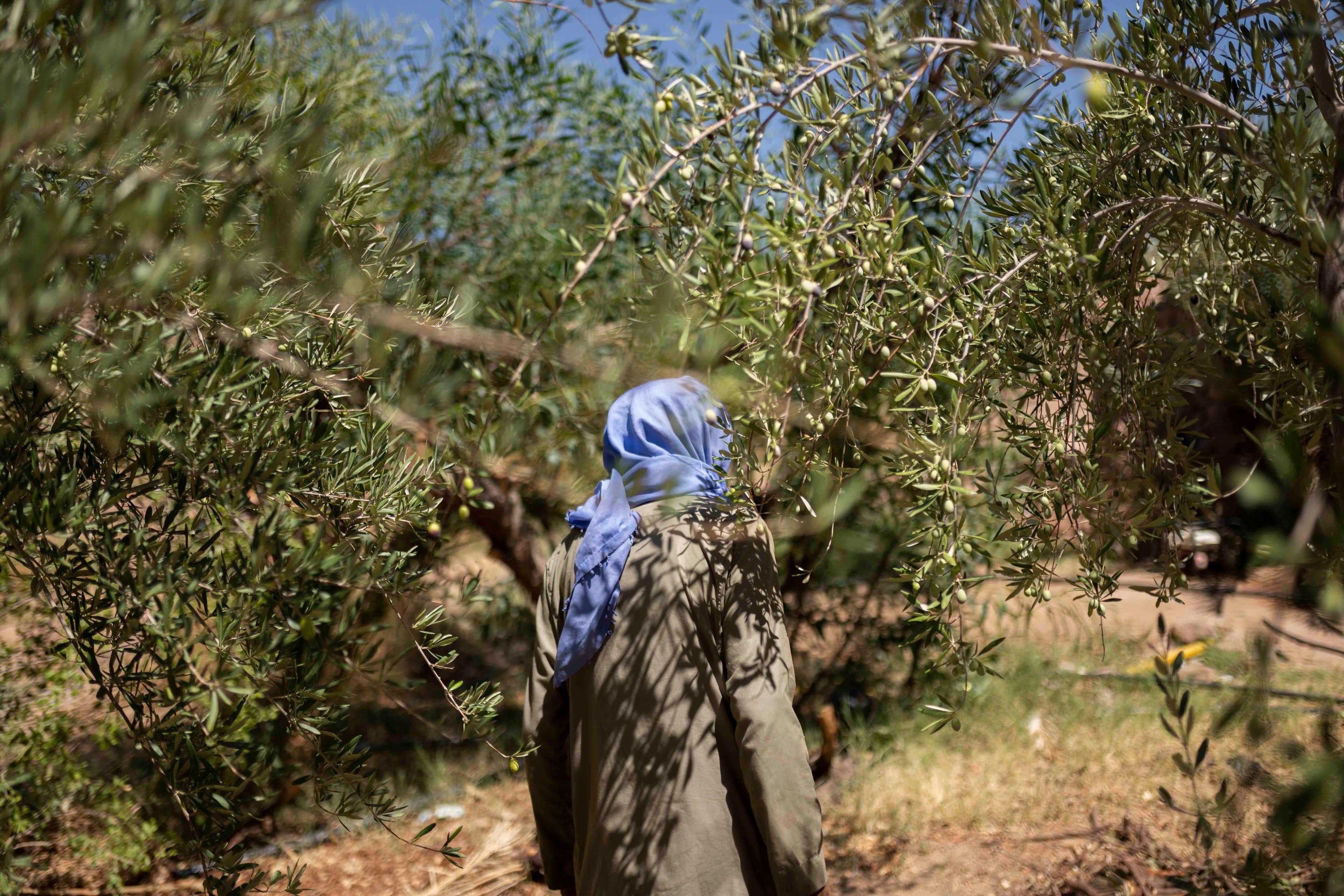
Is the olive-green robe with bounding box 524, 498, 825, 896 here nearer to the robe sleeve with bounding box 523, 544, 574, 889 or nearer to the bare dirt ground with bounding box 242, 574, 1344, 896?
the robe sleeve with bounding box 523, 544, 574, 889

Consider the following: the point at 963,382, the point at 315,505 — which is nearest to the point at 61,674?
the point at 315,505

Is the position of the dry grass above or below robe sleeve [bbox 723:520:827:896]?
below

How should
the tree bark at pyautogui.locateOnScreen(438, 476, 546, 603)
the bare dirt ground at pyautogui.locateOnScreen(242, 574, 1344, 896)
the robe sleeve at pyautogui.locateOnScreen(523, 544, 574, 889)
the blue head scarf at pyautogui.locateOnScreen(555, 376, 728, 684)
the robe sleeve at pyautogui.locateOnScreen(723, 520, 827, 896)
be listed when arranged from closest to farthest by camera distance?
the robe sleeve at pyautogui.locateOnScreen(723, 520, 827, 896), the blue head scarf at pyautogui.locateOnScreen(555, 376, 728, 684), the robe sleeve at pyautogui.locateOnScreen(523, 544, 574, 889), the bare dirt ground at pyautogui.locateOnScreen(242, 574, 1344, 896), the tree bark at pyautogui.locateOnScreen(438, 476, 546, 603)

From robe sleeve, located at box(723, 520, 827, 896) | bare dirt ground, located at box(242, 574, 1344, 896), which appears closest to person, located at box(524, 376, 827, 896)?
robe sleeve, located at box(723, 520, 827, 896)

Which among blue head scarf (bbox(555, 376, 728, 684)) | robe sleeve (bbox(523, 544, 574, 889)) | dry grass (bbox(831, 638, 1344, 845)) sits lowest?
dry grass (bbox(831, 638, 1344, 845))

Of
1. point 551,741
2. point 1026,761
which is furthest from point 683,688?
point 1026,761

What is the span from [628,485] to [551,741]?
74 centimetres

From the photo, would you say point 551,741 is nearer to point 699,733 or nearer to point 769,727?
point 699,733

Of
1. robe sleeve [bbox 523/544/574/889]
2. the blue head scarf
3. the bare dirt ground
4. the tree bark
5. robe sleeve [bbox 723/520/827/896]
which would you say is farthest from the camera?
the tree bark

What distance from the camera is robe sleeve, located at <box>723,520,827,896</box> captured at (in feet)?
6.61

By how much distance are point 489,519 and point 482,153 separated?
1.85m

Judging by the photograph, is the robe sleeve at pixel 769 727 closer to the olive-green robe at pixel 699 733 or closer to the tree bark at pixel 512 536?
the olive-green robe at pixel 699 733

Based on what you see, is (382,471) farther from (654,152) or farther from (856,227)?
(856,227)

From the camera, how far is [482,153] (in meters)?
4.51
